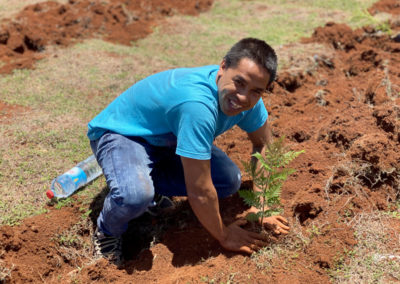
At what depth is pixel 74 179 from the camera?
3.21 metres

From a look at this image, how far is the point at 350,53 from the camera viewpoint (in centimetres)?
543

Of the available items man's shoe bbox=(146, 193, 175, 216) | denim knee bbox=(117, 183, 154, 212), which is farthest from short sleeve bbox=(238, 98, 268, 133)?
man's shoe bbox=(146, 193, 175, 216)

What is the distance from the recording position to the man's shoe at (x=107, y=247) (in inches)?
110

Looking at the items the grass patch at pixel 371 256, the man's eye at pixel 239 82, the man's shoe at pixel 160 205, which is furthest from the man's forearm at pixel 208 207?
the man's shoe at pixel 160 205

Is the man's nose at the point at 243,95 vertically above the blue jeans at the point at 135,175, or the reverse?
the man's nose at the point at 243,95

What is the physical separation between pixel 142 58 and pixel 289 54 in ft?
6.83

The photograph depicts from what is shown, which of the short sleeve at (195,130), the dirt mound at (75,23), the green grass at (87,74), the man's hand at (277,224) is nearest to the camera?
the short sleeve at (195,130)

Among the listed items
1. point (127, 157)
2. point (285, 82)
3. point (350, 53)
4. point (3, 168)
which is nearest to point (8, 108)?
point (3, 168)

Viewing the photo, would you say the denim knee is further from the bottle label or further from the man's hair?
the man's hair

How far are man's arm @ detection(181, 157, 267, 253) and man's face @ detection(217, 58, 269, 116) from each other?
376 mm

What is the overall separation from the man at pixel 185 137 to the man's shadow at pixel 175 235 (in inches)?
7.0

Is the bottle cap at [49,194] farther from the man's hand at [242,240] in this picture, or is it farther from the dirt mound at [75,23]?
the dirt mound at [75,23]

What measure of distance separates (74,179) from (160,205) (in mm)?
736

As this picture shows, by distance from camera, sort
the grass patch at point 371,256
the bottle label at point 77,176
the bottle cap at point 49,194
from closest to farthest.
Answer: the grass patch at point 371,256 < the bottle cap at point 49,194 < the bottle label at point 77,176
